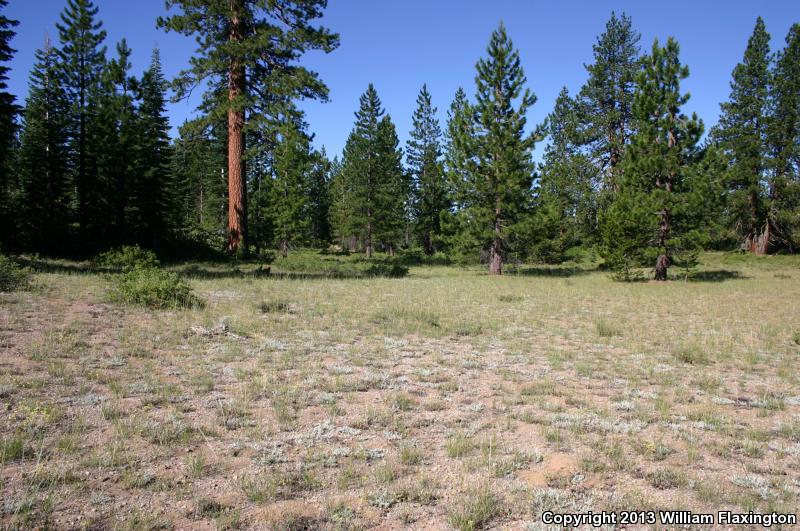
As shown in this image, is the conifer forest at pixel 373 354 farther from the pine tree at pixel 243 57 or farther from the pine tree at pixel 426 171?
the pine tree at pixel 426 171

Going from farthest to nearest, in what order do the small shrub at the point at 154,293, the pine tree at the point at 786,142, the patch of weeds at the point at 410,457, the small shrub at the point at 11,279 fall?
the pine tree at the point at 786,142 < the small shrub at the point at 11,279 < the small shrub at the point at 154,293 < the patch of weeds at the point at 410,457

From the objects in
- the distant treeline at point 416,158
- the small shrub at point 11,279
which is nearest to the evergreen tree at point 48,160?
the distant treeline at point 416,158

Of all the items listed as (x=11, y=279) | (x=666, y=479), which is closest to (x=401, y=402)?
(x=666, y=479)

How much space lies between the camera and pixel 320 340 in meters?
8.94

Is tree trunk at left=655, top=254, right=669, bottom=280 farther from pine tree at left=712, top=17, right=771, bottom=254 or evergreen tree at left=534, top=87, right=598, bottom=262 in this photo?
pine tree at left=712, top=17, right=771, bottom=254

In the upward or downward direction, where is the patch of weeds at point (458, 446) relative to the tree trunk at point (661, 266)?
downward

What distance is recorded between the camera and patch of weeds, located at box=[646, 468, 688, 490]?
391 cm

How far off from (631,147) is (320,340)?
2198cm

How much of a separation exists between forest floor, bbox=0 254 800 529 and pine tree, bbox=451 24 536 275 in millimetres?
16361

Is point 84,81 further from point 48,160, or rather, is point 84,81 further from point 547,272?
point 547,272

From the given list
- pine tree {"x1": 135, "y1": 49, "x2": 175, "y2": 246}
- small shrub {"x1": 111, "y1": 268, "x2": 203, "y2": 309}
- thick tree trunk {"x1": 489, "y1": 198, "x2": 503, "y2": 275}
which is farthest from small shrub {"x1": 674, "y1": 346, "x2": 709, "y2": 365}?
pine tree {"x1": 135, "y1": 49, "x2": 175, "y2": 246}

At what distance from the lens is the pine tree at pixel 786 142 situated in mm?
38688

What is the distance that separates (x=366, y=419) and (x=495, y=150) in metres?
23.4

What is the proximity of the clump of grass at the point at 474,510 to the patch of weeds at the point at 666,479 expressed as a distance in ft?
4.65
